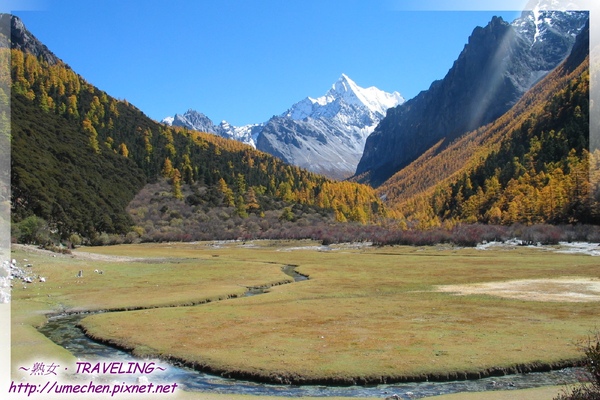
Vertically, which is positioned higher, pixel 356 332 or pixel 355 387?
pixel 356 332

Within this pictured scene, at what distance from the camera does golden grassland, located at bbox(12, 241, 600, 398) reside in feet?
82.7

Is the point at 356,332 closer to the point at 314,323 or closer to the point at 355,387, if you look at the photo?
the point at 314,323

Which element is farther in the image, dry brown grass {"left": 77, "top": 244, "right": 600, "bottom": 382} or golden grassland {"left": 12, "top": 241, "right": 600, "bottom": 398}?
golden grassland {"left": 12, "top": 241, "right": 600, "bottom": 398}

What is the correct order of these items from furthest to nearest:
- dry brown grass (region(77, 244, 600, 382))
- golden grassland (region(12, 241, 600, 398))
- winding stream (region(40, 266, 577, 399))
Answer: golden grassland (region(12, 241, 600, 398)) → dry brown grass (region(77, 244, 600, 382)) → winding stream (region(40, 266, 577, 399))

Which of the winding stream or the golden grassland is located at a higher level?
the golden grassland

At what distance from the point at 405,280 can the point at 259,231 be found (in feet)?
439

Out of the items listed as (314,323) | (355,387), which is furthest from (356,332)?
(355,387)

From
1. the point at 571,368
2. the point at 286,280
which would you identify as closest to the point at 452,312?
the point at 571,368

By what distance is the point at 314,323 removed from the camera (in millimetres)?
35281

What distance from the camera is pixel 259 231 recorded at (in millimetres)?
193250

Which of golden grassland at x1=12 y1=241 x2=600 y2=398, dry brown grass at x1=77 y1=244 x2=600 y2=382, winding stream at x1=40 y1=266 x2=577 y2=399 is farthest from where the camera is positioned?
golden grassland at x1=12 y1=241 x2=600 y2=398

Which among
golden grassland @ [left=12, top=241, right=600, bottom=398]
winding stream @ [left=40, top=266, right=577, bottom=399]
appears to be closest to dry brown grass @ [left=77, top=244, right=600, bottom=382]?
golden grassland @ [left=12, top=241, right=600, bottom=398]

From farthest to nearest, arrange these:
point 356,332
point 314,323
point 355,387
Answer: point 314,323 → point 356,332 → point 355,387

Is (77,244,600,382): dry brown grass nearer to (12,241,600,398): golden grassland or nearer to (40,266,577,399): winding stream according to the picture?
(12,241,600,398): golden grassland
